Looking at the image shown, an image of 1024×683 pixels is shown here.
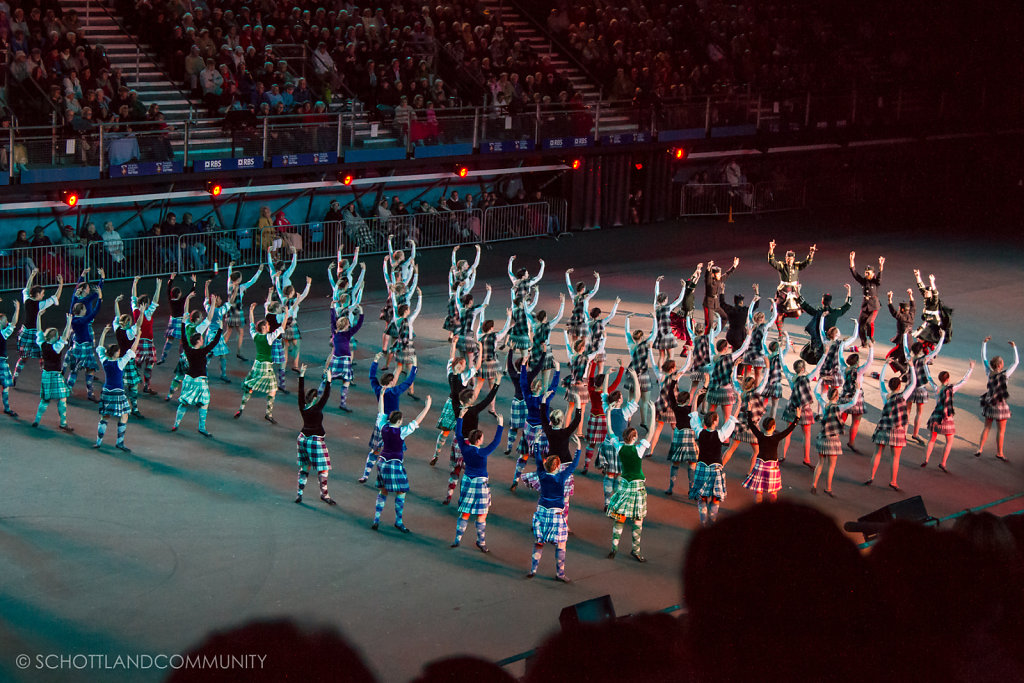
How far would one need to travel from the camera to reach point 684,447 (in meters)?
15.1

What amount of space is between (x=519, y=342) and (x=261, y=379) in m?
4.54

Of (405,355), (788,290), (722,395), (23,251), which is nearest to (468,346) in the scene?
(405,355)

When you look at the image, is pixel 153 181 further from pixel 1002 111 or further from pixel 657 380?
pixel 1002 111

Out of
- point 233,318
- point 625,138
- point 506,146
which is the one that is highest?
point 625,138

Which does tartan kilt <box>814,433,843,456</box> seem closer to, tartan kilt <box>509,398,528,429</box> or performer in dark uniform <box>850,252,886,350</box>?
tartan kilt <box>509,398,528,429</box>

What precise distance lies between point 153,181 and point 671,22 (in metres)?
20.2

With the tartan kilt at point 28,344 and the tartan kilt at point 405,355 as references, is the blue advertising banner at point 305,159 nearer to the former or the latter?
the tartan kilt at point 28,344

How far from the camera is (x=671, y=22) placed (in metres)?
38.3

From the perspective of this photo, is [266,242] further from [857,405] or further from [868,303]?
[857,405]

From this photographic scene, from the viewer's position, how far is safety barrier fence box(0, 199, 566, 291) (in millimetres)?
24797

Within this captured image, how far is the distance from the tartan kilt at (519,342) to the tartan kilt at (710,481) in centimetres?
578

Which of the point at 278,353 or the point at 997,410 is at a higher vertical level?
the point at 278,353

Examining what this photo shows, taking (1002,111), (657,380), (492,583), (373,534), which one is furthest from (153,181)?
(1002,111)

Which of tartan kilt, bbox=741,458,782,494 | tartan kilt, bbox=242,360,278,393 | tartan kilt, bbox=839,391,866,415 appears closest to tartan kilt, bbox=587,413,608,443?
tartan kilt, bbox=741,458,782,494
